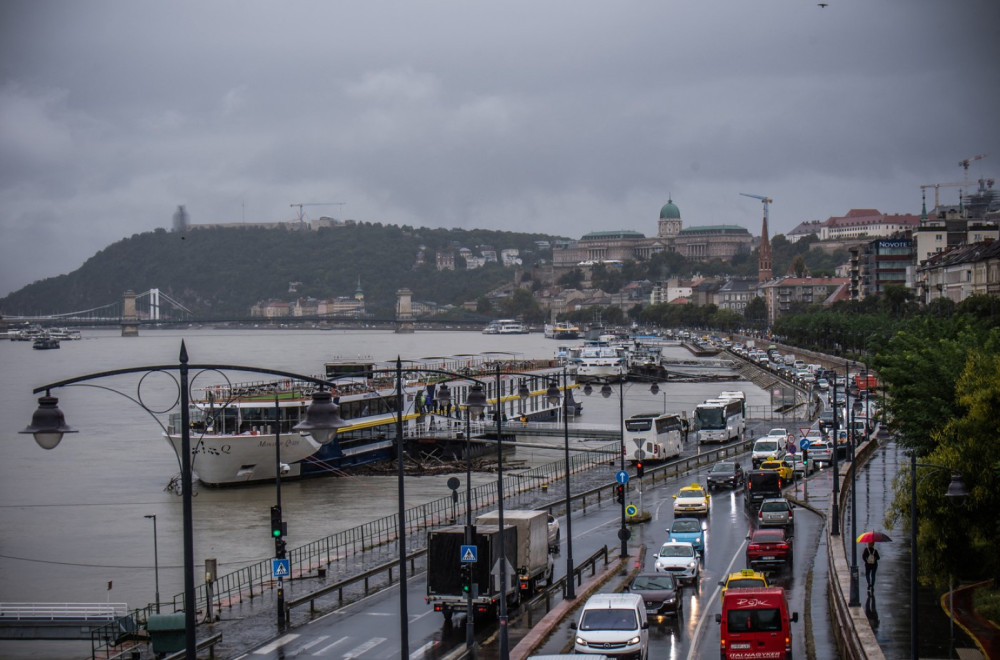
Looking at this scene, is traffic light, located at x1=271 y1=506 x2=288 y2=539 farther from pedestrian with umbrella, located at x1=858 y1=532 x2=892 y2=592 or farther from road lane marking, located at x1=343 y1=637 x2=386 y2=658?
pedestrian with umbrella, located at x1=858 y1=532 x2=892 y2=592

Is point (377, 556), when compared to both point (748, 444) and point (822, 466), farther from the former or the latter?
point (748, 444)

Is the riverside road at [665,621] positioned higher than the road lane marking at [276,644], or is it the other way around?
the riverside road at [665,621]

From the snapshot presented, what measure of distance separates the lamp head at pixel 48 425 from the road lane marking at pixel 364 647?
438 inches

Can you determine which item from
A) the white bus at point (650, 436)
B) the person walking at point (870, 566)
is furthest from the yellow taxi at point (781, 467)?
the person walking at point (870, 566)

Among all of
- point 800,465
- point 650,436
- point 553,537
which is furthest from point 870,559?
point 650,436

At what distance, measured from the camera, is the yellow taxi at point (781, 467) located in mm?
43406

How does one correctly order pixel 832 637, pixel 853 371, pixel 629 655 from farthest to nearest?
pixel 853 371 → pixel 832 637 → pixel 629 655

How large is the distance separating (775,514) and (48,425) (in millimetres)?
24012

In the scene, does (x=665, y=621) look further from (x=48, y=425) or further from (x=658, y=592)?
(x=48, y=425)

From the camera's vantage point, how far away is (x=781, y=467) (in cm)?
4388

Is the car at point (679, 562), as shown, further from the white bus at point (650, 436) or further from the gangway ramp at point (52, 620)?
the white bus at point (650, 436)

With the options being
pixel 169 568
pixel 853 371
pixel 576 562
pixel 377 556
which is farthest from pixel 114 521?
pixel 853 371

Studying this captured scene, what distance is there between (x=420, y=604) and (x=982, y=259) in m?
95.7

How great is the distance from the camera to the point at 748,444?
188 feet
